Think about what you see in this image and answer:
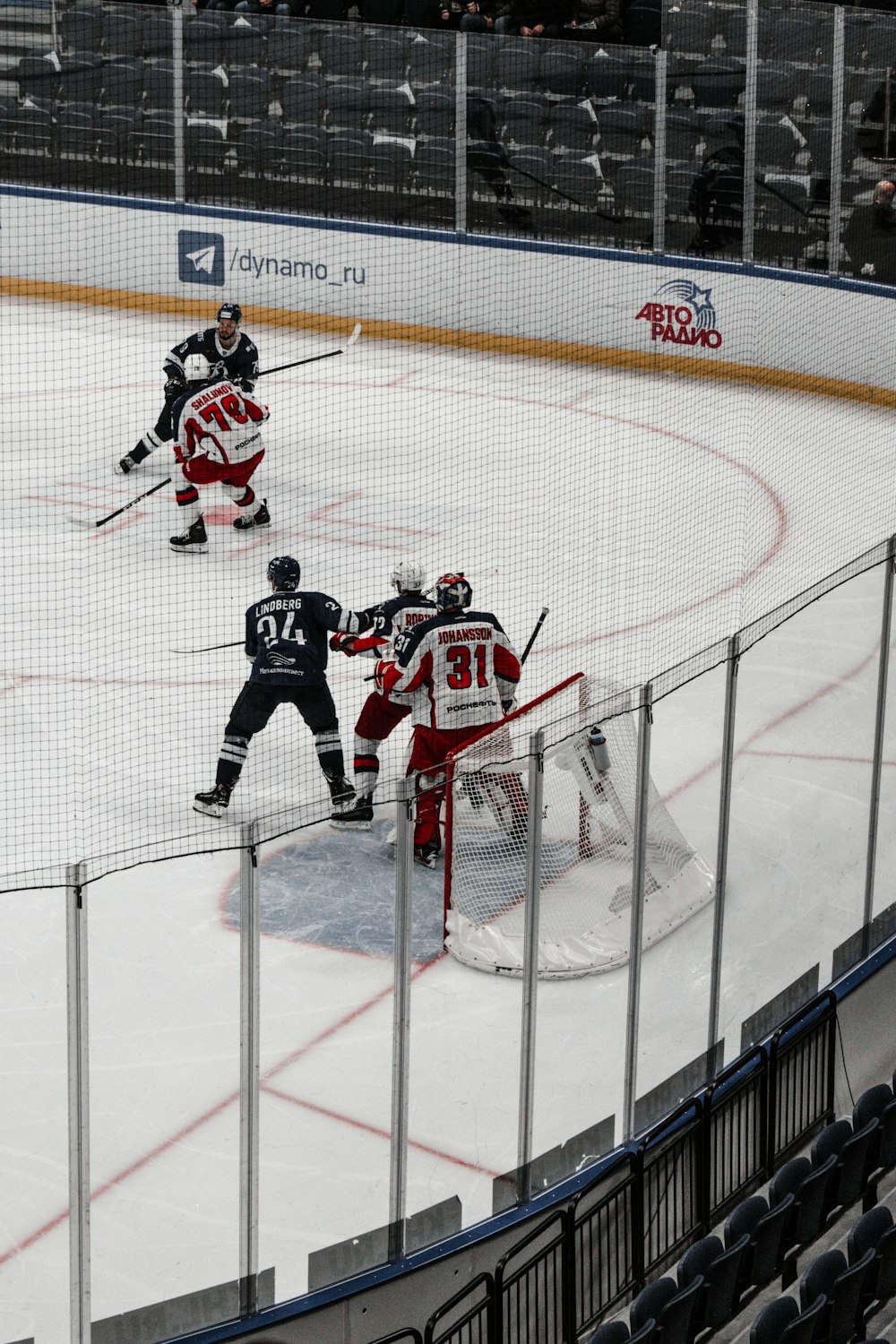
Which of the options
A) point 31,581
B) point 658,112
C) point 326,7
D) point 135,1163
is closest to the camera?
point 135,1163

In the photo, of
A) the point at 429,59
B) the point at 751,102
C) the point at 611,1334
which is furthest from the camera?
the point at 429,59

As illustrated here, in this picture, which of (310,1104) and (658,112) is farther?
(658,112)

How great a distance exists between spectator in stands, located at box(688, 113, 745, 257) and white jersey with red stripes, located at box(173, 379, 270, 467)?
403cm

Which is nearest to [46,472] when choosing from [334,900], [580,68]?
[580,68]

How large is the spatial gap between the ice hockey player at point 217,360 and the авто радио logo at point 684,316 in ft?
11.1

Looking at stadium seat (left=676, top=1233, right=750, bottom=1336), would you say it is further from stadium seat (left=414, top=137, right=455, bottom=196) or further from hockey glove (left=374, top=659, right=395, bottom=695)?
stadium seat (left=414, top=137, right=455, bottom=196)

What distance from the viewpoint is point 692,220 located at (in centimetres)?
1338

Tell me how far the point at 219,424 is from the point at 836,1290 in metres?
6.98

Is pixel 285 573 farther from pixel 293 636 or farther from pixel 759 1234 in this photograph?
pixel 759 1234

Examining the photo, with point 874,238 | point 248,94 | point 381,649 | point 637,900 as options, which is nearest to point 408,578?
point 381,649

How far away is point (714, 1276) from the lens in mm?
4668

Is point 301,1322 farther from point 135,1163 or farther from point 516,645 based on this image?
point 516,645

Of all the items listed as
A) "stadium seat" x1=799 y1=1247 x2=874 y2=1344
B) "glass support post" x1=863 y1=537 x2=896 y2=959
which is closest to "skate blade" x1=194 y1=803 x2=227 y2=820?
"glass support post" x1=863 y1=537 x2=896 y2=959

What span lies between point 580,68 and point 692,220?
136 cm
